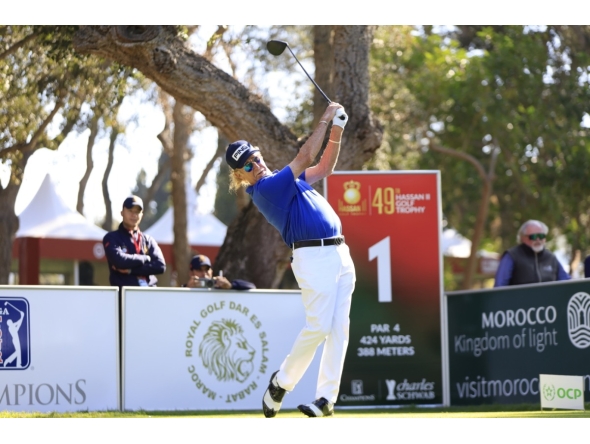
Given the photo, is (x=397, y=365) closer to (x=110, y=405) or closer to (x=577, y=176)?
(x=110, y=405)

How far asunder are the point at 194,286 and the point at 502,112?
14.3m

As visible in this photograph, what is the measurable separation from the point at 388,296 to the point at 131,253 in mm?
3038

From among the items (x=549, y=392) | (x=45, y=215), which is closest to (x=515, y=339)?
(x=549, y=392)

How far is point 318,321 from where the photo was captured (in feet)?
25.9

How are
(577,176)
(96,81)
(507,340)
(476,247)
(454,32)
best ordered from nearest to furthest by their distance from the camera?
1. (507,340)
2. (96,81)
3. (577,176)
4. (476,247)
5. (454,32)

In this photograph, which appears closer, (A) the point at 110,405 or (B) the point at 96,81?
(A) the point at 110,405

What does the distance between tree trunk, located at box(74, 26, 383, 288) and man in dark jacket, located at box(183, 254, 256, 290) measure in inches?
101

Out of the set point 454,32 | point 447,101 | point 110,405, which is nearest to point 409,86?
point 447,101

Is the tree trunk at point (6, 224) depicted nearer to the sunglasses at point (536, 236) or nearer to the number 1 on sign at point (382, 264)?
the number 1 on sign at point (382, 264)

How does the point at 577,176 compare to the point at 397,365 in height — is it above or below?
above

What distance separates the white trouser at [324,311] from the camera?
25.9 feet

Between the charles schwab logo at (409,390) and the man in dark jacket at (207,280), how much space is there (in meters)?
2.05

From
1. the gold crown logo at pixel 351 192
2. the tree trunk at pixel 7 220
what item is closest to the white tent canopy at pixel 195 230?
the tree trunk at pixel 7 220

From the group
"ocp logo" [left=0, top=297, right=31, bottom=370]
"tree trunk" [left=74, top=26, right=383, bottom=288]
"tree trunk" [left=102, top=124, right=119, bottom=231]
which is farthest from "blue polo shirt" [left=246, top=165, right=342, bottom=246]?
"tree trunk" [left=102, top=124, right=119, bottom=231]
